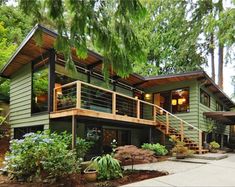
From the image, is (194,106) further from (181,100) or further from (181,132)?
(181,132)

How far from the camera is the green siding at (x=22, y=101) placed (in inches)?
453

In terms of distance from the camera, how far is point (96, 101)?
488 inches

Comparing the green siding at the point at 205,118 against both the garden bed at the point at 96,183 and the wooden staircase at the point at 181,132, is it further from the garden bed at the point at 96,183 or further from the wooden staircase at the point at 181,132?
the garden bed at the point at 96,183

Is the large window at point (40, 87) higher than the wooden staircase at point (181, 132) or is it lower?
higher

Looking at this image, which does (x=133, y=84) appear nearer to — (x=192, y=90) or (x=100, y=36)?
(x=192, y=90)

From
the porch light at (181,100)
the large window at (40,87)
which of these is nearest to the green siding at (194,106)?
the porch light at (181,100)

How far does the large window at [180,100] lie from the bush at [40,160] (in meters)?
9.59

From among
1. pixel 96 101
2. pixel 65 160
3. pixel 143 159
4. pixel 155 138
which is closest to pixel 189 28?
pixel 155 138

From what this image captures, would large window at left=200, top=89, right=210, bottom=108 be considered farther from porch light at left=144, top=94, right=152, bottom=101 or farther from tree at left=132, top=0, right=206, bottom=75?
tree at left=132, top=0, right=206, bottom=75

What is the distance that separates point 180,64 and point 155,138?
10.8m

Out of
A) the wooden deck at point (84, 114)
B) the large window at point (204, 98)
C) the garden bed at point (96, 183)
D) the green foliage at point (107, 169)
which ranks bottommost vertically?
the garden bed at point (96, 183)

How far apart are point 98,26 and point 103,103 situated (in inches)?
343

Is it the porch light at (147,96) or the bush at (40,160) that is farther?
the porch light at (147,96)

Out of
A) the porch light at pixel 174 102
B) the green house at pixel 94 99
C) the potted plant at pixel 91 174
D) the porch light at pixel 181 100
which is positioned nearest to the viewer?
the potted plant at pixel 91 174
